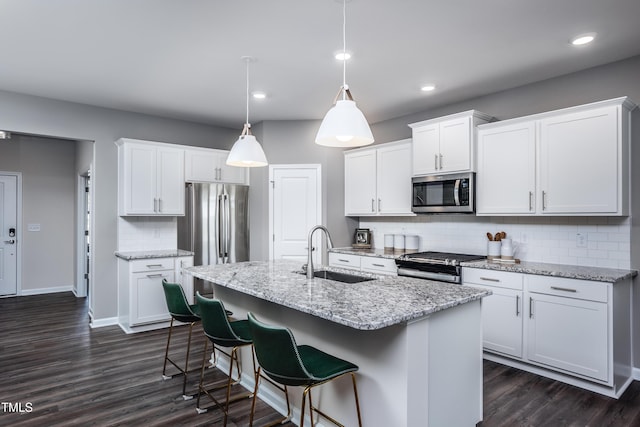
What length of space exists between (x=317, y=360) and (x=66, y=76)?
3.60 metres

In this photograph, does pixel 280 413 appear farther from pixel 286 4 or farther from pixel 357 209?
pixel 357 209

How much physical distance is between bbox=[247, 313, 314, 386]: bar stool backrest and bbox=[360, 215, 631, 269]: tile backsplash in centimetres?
Result: 292

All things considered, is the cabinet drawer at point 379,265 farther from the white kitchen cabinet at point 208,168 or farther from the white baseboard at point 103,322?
the white baseboard at point 103,322

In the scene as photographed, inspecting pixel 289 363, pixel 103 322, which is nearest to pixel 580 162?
pixel 289 363

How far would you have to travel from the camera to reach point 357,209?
5184 mm

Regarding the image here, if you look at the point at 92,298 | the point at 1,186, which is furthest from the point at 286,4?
the point at 1,186

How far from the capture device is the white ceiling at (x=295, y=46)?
250 cm

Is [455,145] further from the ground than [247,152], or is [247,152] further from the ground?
[455,145]

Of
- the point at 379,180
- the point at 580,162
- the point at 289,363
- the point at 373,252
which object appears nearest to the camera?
the point at 289,363

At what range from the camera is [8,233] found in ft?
20.5

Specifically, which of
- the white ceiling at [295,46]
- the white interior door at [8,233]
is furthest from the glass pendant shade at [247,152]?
the white interior door at [8,233]

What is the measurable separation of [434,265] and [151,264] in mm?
3225

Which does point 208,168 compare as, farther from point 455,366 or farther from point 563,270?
point 563,270

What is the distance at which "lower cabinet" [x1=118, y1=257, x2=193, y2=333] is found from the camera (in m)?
4.45
